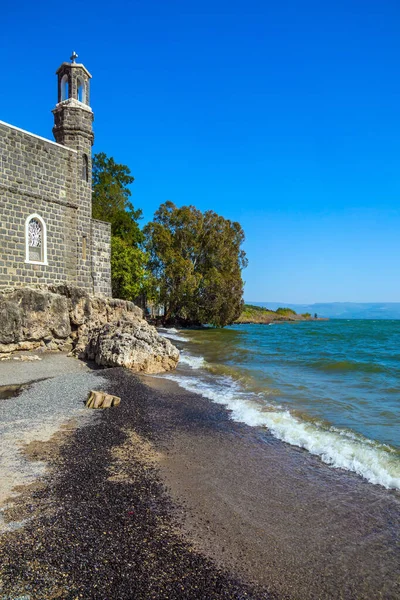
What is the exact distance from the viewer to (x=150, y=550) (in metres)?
4.07

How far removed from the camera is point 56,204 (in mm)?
19641

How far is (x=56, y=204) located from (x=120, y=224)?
2031 centimetres

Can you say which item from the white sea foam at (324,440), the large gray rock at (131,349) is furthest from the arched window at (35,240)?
the white sea foam at (324,440)

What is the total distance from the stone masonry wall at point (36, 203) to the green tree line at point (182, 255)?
1968cm

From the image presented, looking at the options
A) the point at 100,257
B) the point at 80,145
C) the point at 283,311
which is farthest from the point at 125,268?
the point at 283,311

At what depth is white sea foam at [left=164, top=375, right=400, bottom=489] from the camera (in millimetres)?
6660

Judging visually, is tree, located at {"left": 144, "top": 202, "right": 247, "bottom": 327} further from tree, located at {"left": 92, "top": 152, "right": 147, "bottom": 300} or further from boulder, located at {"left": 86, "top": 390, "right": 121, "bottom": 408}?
boulder, located at {"left": 86, "top": 390, "right": 121, "bottom": 408}

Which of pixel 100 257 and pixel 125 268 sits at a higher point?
pixel 125 268

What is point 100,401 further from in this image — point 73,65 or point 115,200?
point 115,200

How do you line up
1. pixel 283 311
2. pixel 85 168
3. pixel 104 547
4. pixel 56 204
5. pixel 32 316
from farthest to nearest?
pixel 283 311 < pixel 85 168 < pixel 56 204 < pixel 32 316 < pixel 104 547

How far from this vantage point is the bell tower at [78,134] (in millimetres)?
20453

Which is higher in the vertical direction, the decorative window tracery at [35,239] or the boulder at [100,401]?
the decorative window tracery at [35,239]

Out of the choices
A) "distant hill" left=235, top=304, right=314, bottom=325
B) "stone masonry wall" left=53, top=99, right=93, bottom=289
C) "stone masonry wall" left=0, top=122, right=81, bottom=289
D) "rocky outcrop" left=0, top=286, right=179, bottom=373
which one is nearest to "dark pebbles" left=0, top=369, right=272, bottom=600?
"rocky outcrop" left=0, top=286, right=179, bottom=373

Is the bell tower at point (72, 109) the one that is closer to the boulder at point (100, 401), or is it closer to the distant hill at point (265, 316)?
the boulder at point (100, 401)
